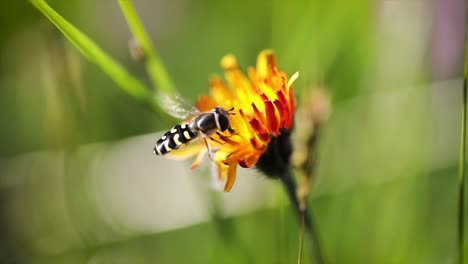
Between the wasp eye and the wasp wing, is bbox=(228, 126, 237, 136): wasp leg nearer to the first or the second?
the wasp eye

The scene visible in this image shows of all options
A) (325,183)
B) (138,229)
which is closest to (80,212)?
(138,229)

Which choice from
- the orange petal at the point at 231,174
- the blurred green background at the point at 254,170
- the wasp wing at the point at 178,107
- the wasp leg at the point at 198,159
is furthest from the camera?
the blurred green background at the point at 254,170

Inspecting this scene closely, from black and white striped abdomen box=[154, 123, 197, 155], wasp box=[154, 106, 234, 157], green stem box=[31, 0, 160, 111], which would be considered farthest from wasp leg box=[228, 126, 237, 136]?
green stem box=[31, 0, 160, 111]

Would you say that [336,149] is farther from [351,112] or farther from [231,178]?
[231,178]

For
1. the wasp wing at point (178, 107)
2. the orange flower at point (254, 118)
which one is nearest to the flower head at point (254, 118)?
the orange flower at point (254, 118)

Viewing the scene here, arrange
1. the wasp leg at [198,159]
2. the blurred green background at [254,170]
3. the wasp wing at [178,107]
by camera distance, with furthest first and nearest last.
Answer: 1. the blurred green background at [254,170]
2. the wasp wing at [178,107]
3. the wasp leg at [198,159]

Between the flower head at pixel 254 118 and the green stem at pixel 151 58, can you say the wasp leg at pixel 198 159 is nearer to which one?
the flower head at pixel 254 118

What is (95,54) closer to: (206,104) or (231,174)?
(206,104)
